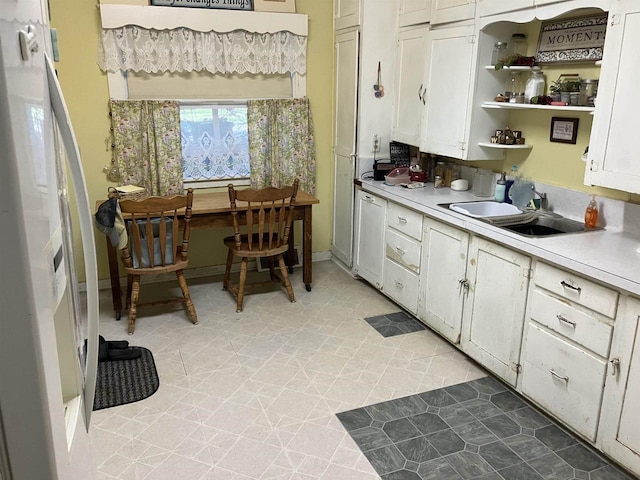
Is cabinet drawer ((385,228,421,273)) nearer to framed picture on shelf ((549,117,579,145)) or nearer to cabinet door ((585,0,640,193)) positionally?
framed picture on shelf ((549,117,579,145))

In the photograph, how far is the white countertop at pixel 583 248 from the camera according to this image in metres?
2.16

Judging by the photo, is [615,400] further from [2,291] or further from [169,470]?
[2,291]

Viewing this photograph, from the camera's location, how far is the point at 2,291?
77 cm

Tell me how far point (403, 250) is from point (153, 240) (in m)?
1.69

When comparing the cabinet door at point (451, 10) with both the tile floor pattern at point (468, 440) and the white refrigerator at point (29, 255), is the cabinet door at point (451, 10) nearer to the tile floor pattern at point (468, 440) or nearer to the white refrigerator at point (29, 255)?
the tile floor pattern at point (468, 440)

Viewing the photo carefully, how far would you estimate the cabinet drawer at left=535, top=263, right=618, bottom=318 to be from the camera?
2.19 meters

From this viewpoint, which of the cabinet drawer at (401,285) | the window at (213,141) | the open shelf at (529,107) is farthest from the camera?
the window at (213,141)

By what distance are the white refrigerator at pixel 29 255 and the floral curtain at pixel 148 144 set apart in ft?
9.94

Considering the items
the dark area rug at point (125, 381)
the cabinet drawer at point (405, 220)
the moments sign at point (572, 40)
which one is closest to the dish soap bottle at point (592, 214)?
the moments sign at point (572, 40)

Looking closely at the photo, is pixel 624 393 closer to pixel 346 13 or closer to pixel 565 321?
pixel 565 321

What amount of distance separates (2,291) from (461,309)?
2709mm

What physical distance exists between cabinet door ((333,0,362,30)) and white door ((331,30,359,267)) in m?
0.07

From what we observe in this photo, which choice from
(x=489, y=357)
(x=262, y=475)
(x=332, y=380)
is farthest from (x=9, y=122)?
(x=489, y=357)

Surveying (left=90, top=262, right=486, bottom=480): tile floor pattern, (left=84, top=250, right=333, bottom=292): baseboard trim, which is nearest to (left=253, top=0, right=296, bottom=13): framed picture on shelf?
(left=84, top=250, right=333, bottom=292): baseboard trim
